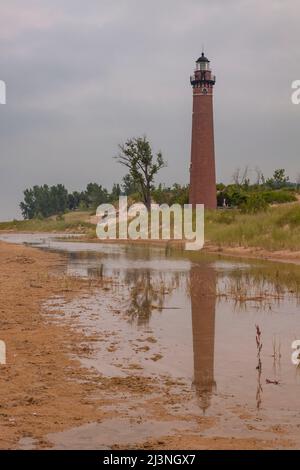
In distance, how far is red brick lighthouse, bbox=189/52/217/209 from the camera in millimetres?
55344

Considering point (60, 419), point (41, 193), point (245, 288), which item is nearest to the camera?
point (60, 419)

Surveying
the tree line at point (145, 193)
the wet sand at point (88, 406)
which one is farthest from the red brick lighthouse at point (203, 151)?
the wet sand at point (88, 406)

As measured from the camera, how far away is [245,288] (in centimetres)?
1664

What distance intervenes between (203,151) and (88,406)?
50078 millimetres

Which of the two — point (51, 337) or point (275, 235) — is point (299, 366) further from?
point (275, 235)

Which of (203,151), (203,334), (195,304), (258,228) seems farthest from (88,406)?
(203,151)

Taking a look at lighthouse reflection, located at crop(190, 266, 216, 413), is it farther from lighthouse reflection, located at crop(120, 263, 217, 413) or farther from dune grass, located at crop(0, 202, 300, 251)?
dune grass, located at crop(0, 202, 300, 251)

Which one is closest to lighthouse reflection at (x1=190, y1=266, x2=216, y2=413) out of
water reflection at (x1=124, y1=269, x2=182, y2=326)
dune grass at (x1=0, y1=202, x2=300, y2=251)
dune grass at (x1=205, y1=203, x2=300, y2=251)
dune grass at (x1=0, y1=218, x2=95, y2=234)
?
water reflection at (x1=124, y1=269, x2=182, y2=326)

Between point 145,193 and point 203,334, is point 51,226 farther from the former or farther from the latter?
point 203,334

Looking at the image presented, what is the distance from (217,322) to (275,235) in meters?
21.8

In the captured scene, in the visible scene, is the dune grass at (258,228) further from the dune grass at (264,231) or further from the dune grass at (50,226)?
the dune grass at (50,226)

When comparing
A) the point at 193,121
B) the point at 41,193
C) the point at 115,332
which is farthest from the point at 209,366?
the point at 41,193

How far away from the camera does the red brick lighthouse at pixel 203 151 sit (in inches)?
2179

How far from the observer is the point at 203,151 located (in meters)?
55.2
